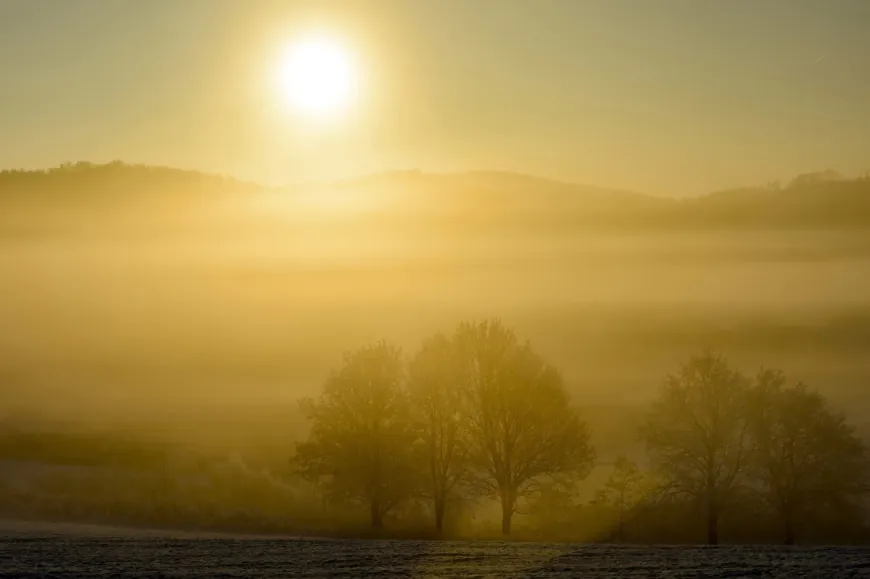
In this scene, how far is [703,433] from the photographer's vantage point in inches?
→ 1870

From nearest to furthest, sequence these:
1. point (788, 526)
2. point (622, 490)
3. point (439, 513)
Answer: point (788, 526)
point (439, 513)
point (622, 490)

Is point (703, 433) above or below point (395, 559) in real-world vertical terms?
above

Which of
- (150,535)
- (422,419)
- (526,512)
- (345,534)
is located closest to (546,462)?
(526,512)

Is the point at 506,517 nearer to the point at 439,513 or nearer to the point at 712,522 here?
the point at 439,513

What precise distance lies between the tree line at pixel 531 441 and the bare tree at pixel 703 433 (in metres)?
0.05

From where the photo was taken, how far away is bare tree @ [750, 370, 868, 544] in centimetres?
4650

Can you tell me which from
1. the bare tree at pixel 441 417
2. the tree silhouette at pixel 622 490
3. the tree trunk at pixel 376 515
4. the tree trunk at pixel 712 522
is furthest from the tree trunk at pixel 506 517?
the tree trunk at pixel 712 522

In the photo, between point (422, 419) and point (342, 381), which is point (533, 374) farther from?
point (342, 381)

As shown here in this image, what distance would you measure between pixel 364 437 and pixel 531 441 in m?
7.83

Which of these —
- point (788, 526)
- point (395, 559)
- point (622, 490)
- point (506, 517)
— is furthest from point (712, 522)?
point (395, 559)

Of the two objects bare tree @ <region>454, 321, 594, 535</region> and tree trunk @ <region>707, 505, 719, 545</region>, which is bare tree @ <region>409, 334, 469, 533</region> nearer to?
bare tree @ <region>454, 321, 594, 535</region>

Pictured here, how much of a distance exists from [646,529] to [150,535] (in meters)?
21.3

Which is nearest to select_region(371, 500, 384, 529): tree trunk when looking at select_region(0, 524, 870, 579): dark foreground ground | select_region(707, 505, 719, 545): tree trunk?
select_region(0, 524, 870, 579): dark foreground ground

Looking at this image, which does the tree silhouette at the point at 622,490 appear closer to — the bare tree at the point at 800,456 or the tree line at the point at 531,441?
the tree line at the point at 531,441
